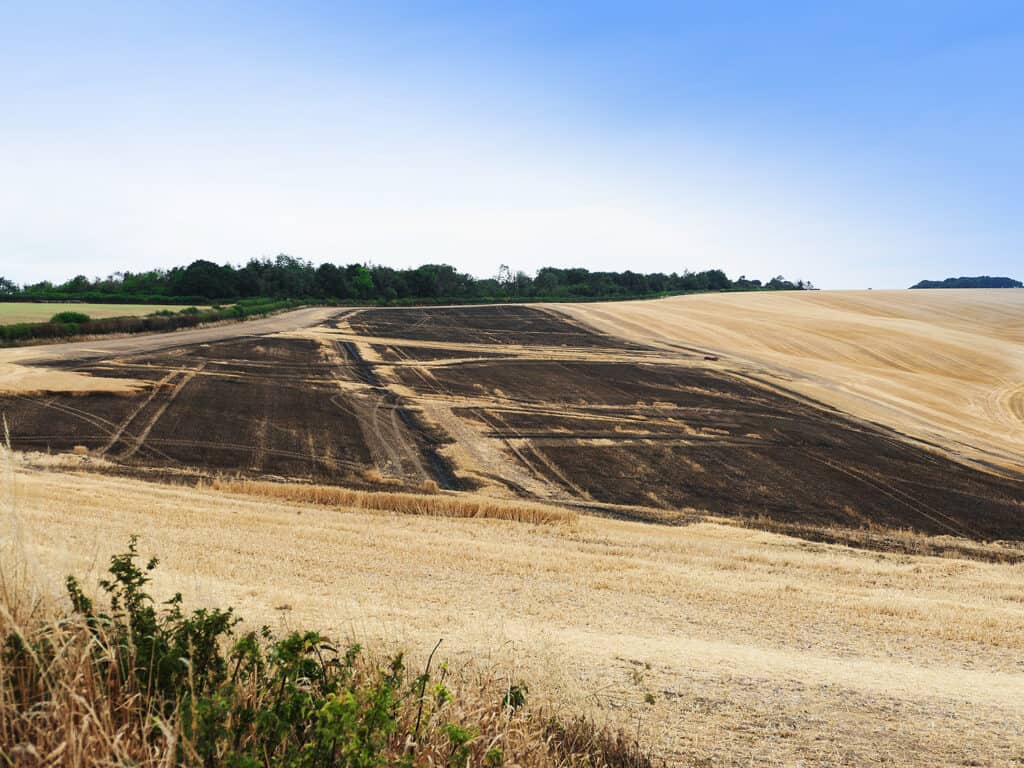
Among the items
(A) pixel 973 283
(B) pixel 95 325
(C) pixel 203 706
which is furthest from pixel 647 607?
(A) pixel 973 283

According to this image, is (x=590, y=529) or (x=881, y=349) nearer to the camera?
(x=590, y=529)

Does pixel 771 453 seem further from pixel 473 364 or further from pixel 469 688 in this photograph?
pixel 469 688

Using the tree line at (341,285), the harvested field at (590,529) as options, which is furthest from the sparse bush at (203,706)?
the tree line at (341,285)

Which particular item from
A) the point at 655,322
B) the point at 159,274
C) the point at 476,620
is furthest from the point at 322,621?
the point at 159,274

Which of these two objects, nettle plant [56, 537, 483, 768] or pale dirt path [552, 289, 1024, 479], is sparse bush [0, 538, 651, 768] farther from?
pale dirt path [552, 289, 1024, 479]

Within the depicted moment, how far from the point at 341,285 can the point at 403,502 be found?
91.1 m

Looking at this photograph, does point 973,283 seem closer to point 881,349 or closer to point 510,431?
point 881,349

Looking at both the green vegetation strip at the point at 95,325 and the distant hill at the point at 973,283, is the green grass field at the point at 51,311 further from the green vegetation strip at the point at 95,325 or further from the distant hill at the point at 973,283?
the distant hill at the point at 973,283

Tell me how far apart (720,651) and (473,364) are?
3225 centimetres

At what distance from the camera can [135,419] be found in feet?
79.3

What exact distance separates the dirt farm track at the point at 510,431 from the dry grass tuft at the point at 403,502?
132cm

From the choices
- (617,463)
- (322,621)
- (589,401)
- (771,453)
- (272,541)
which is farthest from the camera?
(589,401)

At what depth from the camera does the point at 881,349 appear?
52.7 metres

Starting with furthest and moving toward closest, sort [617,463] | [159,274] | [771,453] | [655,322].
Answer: [159,274], [655,322], [771,453], [617,463]
